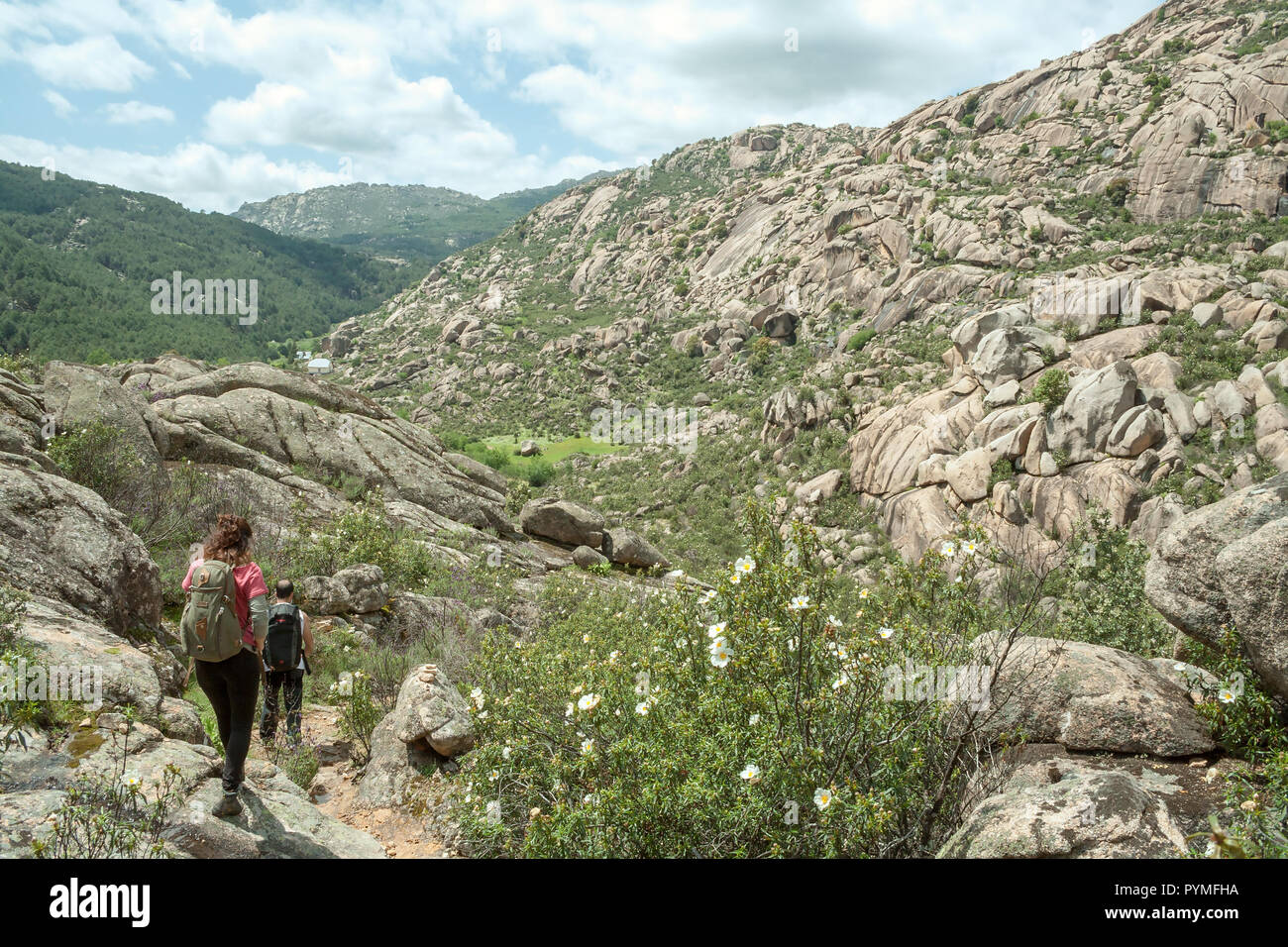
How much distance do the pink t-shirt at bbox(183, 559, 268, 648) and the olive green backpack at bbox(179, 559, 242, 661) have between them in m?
0.07

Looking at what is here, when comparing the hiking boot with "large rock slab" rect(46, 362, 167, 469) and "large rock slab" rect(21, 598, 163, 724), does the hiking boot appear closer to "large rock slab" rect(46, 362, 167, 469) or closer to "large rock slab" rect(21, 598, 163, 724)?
"large rock slab" rect(21, 598, 163, 724)

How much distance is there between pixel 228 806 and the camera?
3932 mm

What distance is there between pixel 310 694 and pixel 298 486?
7922 millimetres

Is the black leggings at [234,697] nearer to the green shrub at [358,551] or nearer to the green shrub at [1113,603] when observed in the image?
the green shrub at [1113,603]

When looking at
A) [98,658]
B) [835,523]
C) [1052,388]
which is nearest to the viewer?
[98,658]

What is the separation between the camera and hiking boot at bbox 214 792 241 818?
3906mm

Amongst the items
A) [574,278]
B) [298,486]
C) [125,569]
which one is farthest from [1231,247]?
[574,278]

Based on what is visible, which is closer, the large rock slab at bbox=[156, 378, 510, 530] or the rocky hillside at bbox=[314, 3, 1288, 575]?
the large rock slab at bbox=[156, 378, 510, 530]

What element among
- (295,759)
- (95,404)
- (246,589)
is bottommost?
(295,759)

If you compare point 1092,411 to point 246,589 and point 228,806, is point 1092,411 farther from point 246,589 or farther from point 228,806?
point 228,806

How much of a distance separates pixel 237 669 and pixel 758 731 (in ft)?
10.8

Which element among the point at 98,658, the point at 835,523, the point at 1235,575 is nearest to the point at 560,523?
the point at 835,523

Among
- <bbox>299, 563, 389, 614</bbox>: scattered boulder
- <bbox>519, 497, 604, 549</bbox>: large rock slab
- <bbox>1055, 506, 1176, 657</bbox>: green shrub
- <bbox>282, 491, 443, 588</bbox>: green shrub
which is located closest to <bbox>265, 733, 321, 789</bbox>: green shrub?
<bbox>299, 563, 389, 614</bbox>: scattered boulder
